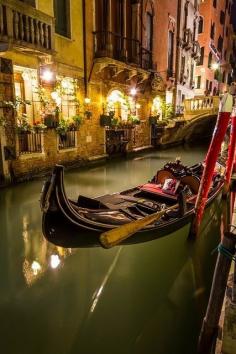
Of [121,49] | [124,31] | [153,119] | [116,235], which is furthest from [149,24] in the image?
[116,235]

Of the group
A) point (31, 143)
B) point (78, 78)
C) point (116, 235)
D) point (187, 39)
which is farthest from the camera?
point (187, 39)

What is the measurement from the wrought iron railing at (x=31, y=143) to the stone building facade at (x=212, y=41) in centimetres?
1649

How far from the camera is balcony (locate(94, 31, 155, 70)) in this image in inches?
390

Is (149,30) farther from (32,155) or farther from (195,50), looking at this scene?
(32,155)

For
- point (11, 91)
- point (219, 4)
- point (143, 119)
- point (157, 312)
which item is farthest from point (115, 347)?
point (219, 4)

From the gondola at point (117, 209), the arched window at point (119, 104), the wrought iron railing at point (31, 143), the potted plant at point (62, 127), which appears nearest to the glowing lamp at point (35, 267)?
the gondola at point (117, 209)

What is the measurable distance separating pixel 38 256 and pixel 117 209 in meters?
1.35

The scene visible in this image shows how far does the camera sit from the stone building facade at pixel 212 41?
73.4 feet

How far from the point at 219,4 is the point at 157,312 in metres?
27.9

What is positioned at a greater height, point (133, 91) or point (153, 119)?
point (133, 91)

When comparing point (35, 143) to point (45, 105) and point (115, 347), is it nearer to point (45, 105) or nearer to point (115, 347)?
point (45, 105)

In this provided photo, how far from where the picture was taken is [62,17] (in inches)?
342

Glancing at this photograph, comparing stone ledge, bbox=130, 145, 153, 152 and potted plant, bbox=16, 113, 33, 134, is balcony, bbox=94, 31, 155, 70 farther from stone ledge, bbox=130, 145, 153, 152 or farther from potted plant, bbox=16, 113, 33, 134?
potted plant, bbox=16, 113, 33, 134

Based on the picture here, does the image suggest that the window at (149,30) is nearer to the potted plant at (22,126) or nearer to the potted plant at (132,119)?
the potted plant at (132,119)
